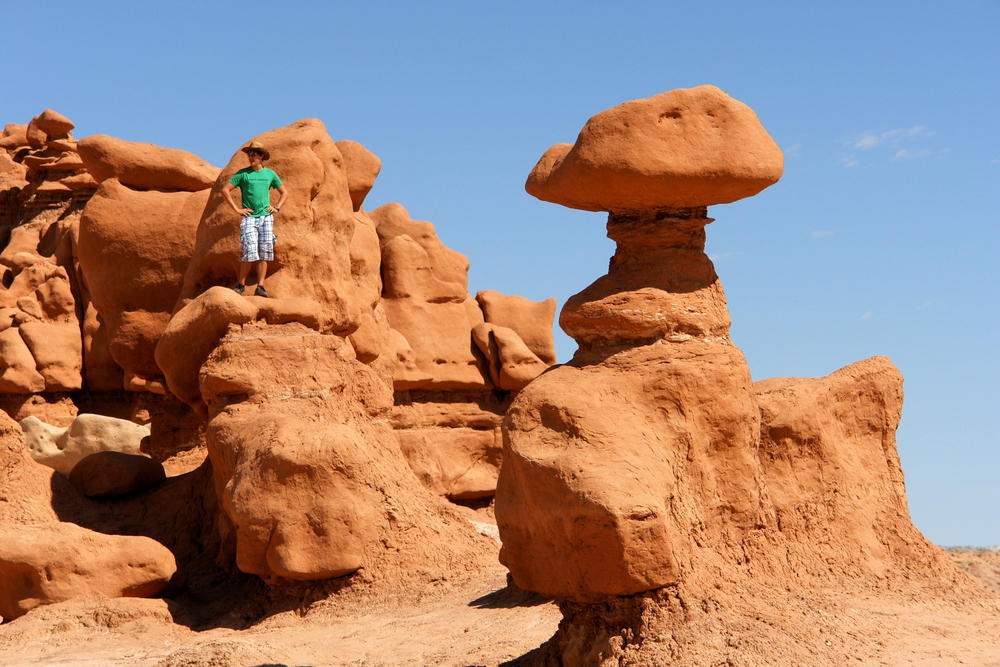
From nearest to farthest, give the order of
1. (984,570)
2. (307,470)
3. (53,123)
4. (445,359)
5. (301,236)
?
(307,470) → (301,236) → (984,570) → (445,359) → (53,123)

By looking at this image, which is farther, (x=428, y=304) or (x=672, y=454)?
(x=428, y=304)

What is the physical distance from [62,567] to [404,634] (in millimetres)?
2559

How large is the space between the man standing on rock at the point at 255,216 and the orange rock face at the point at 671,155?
3.52 m

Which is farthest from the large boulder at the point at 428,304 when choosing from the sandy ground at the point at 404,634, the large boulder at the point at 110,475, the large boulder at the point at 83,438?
the sandy ground at the point at 404,634

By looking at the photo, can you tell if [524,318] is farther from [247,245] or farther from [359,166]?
[247,245]

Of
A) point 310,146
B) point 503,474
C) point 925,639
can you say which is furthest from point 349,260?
point 925,639

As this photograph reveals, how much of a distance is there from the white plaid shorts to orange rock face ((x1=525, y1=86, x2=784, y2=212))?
3.51 meters

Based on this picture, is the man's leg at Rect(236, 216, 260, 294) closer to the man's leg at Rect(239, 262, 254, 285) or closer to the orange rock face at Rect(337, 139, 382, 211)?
the man's leg at Rect(239, 262, 254, 285)

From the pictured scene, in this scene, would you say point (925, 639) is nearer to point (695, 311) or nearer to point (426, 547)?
point (695, 311)

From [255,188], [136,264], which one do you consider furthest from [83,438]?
[255,188]

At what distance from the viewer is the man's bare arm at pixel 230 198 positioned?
29.3ft

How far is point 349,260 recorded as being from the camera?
32.0 ft

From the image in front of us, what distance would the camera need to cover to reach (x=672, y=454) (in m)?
5.65

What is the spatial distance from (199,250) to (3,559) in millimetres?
2857
